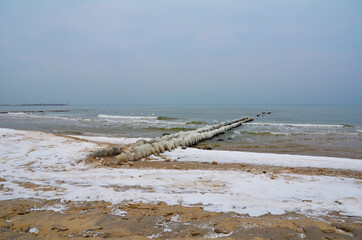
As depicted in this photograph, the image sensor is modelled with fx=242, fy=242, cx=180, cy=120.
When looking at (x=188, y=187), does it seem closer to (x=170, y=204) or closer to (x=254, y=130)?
(x=170, y=204)

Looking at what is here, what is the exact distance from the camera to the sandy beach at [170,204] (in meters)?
2.59

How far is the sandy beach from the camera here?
2.59 m

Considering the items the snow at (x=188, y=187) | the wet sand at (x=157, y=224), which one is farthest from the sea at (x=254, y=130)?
the wet sand at (x=157, y=224)

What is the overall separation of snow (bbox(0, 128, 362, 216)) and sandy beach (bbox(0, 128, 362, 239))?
0.6 inches

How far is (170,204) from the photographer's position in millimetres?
3344

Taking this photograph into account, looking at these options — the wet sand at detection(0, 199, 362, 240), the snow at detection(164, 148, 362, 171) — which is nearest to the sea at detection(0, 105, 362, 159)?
the snow at detection(164, 148, 362, 171)

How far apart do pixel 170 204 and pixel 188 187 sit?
91 cm

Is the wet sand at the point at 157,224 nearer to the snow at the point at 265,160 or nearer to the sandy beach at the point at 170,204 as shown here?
the sandy beach at the point at 170,204

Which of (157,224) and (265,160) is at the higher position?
(157,224)

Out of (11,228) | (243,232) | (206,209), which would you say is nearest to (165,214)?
(206,209)

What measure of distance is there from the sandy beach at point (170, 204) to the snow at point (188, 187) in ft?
0.05

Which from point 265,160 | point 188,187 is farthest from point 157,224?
point 265,160

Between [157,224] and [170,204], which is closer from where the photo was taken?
[157,224]

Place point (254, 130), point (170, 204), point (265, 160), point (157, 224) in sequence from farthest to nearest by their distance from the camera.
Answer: point (254, 130), point (265, 160), point (170, 204), point (157, 224)
